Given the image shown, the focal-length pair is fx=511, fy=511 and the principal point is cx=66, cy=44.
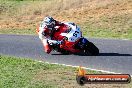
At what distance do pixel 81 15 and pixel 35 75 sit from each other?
17.9 m

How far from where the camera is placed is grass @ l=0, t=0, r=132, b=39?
2584 cm

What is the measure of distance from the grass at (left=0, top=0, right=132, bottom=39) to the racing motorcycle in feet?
18.4

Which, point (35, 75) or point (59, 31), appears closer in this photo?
point (35, 75)

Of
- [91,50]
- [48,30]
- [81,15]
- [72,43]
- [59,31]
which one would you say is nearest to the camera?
[91,50]

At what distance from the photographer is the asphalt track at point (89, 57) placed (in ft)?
50.3

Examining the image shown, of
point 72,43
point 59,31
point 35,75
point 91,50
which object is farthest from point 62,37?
point 35,75

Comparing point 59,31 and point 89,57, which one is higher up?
point 59,31

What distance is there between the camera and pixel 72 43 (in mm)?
17594

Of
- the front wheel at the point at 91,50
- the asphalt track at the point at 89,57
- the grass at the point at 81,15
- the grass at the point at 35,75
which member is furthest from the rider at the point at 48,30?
the grass at the point at 81,15

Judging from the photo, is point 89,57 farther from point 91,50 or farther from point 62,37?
point 62,37

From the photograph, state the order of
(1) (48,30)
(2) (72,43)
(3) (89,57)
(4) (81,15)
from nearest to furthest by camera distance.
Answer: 1. (3) (89,57)
2. (2) (72,43)
3. (1) (48,30)
4. (4) (81,15)

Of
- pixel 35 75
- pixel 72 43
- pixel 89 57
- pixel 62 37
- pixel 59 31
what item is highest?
pixel 35 75

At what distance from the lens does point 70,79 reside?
1246cm

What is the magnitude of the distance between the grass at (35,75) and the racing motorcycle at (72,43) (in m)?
2.20
